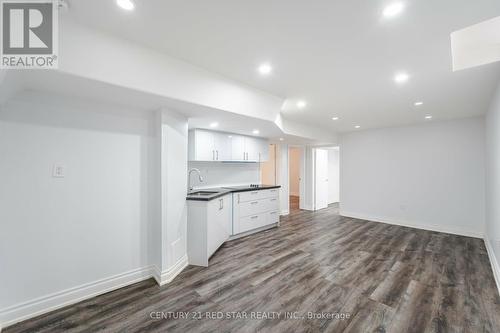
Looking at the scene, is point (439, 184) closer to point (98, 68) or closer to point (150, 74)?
point (150, 74)

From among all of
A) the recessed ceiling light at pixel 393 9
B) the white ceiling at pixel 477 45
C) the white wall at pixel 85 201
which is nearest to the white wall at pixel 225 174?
the white wall at pixel 85 201

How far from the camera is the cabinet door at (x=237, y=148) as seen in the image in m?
4.35

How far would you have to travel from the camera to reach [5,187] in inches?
69.6

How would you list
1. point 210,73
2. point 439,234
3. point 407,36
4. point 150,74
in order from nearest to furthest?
point 407,36 → point 150,74 → point 210,73 → point 439,234

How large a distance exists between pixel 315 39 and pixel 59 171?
2767 millimetres

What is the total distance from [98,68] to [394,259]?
14.3 ft

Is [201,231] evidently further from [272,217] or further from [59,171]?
[272,217]

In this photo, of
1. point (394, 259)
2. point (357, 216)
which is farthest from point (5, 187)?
point (357, 216)

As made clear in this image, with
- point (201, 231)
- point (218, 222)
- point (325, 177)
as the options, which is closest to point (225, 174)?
point (218, 222)

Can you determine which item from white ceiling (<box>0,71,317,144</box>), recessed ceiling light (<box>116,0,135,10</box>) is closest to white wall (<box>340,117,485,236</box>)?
white ceiling (<box>0,71,317,144</box>)

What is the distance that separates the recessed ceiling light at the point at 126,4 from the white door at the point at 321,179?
6.05 metres

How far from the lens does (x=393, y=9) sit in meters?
1.36

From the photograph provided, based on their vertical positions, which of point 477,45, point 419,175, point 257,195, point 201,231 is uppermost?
point 477,45

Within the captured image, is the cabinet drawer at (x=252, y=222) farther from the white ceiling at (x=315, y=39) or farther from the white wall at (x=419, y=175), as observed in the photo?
the white wall at (x=419, y=175)
